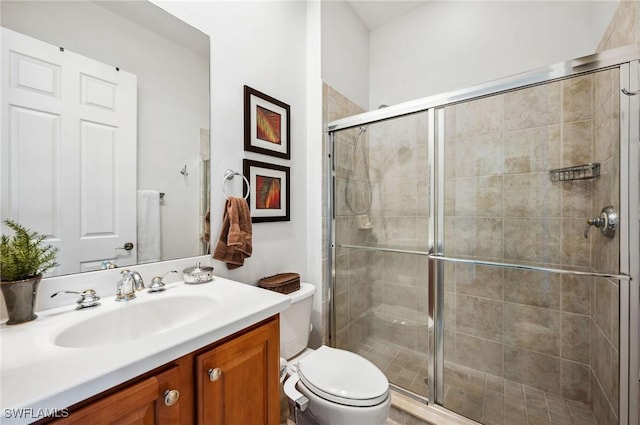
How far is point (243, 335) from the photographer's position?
76 centimetres

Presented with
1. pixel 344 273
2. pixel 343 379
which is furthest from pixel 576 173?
pixel 343 379

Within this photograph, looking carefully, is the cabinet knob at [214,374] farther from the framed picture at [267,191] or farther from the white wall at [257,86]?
the framed picture at [267,191]

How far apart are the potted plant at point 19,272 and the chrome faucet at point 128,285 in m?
0.20

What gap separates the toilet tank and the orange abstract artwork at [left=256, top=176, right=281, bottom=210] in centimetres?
53

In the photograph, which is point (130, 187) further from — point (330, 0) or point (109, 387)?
point (330, 0)

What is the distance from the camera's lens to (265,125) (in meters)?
1.54

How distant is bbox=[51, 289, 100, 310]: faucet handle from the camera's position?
0.82m

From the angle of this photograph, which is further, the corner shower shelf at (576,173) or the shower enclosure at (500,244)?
the corner shower shelf at (576,173)

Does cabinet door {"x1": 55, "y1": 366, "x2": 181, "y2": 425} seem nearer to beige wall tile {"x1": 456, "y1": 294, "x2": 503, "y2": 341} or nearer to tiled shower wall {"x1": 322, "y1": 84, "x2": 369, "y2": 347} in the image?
tiled shower wall {"x1": 322, "y1": 84, "x2": 369, "y2": 347}

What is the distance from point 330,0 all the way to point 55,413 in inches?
96.6

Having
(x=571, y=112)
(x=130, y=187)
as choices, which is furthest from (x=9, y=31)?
(x=571, y=112)

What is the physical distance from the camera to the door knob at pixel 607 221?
3.66ft

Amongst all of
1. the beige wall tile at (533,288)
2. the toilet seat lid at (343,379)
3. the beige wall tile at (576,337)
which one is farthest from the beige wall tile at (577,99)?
the toilet seat lid at (343,379)

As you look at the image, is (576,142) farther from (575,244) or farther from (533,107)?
(575,244)
